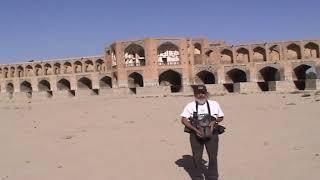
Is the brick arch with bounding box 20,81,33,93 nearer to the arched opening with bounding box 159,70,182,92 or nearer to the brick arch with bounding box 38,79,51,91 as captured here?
the brick arch with bounding box 38,79,51,91

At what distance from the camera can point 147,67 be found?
3831 centimetres

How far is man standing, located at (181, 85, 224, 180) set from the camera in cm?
477

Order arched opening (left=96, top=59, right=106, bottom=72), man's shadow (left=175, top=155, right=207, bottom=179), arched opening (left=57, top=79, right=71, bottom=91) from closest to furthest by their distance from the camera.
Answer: man's shadow (left=175, top=155, right=207, bottom=179)
arched opening (left=96, top=59, right=106, bottom=72)
arched opening (left=57, top=79, right=71, bottom=91)

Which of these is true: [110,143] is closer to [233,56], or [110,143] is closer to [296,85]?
[296,85]

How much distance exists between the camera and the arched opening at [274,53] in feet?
124

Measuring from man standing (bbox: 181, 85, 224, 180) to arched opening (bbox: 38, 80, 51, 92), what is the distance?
43.2 meters

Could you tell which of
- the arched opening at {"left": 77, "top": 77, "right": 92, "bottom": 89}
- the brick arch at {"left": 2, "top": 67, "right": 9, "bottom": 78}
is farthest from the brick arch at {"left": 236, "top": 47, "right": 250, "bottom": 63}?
the brick arch at {"left": 2, "top": 67, "right": 9, "bottom": 78}

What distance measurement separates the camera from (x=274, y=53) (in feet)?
125

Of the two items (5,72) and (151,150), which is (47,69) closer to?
(5,72)

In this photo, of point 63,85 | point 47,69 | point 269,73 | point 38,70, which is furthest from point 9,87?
point 269,73

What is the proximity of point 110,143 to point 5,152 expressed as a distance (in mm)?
1778

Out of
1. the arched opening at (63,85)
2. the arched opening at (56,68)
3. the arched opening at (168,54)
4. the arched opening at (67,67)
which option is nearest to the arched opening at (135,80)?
the arched opening at (168,54)

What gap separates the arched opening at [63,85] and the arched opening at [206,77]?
13835mm

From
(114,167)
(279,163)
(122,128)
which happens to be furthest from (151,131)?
(279,163)
